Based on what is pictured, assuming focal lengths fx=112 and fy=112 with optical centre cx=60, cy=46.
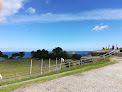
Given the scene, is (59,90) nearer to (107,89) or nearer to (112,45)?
(107,89)

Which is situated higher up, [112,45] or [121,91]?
[112,45]

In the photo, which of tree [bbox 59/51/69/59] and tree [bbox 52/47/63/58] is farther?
tree [bbox 52/47/63/58]

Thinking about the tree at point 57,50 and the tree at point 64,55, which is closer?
the tree at point 64,55

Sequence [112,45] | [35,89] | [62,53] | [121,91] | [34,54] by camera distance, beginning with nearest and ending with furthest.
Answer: [121,91], [35,89], [112,45], [62,53], [34,54]

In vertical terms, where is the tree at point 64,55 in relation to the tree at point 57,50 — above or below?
below

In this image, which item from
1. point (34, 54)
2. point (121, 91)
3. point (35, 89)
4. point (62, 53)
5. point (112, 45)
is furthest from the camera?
point (34, 54)

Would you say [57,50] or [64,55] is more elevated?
[57,50]

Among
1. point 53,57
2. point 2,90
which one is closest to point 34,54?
point 53,57

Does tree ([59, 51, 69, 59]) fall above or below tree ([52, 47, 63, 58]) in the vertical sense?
below

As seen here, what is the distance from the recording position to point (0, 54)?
196ft

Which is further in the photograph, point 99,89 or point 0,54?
point 0,54

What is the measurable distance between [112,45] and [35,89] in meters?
30.7

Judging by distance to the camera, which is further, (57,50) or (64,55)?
(57,50)

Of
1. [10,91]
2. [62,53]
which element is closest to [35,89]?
[10,91]
